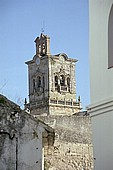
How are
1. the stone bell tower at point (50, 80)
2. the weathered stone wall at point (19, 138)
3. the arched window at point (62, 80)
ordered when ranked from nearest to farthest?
the weathered stone wall at point (19, 138)
the stone bell tower at point (50, 80)
the arched window at point (62, 80)

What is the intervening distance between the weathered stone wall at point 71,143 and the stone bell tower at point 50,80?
40246 millimetres

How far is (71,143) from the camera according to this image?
22.7 m

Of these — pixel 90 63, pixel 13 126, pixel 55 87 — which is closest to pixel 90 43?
pixel 90 63

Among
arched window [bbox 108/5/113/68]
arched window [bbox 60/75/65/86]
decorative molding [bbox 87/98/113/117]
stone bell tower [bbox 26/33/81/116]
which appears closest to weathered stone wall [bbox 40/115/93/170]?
decorative molding [bbox 87/98/113/117]

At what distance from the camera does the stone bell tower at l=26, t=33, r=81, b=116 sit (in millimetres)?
64938

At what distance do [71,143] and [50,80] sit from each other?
4416 cm

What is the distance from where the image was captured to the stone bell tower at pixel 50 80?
64.9 m

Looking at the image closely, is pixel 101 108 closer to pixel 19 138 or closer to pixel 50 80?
pixel 19 138

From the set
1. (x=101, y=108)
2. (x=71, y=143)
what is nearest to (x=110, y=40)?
(x=101, y=108)

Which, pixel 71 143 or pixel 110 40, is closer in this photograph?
pixel 110 40

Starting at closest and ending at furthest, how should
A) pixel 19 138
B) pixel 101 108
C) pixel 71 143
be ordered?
pixel 101 108 → pixel 19 138 → pixel 71 143

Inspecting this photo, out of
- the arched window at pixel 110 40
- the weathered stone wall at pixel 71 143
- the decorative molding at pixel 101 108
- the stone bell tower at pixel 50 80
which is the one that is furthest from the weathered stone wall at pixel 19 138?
the stone bell tower at pixel 50 80

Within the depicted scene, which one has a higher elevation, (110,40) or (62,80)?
(62,80)

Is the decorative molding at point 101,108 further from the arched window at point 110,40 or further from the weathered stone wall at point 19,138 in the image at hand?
the weathered stone wall at point 19,138
